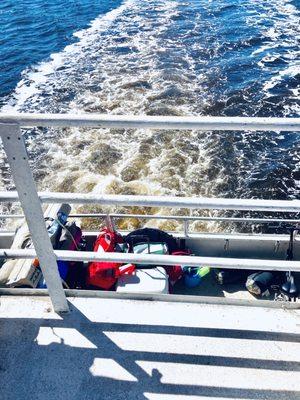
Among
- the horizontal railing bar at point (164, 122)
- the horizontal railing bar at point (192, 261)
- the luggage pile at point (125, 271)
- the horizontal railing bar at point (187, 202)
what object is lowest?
the luggage pile at point (125, 271)

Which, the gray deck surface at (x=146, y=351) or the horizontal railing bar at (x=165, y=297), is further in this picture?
the horizontal railing bar at (x=165, y=297)

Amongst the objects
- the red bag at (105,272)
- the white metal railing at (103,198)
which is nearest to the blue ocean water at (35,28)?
the red bag at (105,272)

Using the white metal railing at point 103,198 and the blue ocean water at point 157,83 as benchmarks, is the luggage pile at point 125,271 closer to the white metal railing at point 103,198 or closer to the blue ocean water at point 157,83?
the white metal railing at point 103,198

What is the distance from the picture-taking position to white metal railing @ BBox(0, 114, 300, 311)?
197 cm

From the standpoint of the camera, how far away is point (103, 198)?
2299mm

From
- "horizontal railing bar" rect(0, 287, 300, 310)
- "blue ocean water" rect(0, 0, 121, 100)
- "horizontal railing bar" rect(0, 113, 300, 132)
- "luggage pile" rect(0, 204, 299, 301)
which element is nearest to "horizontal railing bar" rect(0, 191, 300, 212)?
"horizontal railing bar" rect(0, 113, 300, 132)

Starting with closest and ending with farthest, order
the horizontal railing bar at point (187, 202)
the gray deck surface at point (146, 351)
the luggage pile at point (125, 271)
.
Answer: the horizontal railing bar at point (187, 202) < the gray deck surface at point (146, 351) < the luggage pile at point (125, 271)

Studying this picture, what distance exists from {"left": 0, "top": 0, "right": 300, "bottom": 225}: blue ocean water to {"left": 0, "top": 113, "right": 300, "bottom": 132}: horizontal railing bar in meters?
7.11

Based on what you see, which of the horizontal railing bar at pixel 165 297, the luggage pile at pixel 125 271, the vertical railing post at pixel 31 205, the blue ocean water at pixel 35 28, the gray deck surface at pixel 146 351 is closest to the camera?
the vertical railing post at pixel 31 205

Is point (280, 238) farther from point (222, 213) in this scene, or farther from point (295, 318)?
point (222, 213)

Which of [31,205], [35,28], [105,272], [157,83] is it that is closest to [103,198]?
[31,205]

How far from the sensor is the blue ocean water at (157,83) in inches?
380

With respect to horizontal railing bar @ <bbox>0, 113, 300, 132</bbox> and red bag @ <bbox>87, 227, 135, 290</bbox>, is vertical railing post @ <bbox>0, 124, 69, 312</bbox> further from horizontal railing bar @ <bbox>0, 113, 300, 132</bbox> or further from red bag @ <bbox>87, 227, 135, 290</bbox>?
red bag @ <bbox>87, 227, 135, 290</bbox>

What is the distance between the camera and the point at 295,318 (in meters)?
2.85
